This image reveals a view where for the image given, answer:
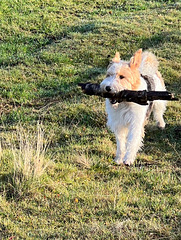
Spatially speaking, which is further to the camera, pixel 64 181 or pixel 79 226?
pixel 64 181

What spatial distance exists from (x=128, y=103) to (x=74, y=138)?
1874 mm

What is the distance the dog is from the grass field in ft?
1.08

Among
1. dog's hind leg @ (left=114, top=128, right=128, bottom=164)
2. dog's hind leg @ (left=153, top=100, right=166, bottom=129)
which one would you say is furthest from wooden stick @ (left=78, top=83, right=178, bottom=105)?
dog's hind leg @ (left=153, top=100, right=166, bottom=129)

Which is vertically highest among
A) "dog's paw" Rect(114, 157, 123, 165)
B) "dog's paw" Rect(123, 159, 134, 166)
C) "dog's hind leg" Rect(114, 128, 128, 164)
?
"dog's hind leg" Rect(114, 128, 128, 164)

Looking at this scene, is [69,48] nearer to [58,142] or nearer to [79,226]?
[58,142]

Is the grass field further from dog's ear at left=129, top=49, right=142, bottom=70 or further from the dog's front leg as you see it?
dog's ear at left=129, top=49, right=142, bottom=70

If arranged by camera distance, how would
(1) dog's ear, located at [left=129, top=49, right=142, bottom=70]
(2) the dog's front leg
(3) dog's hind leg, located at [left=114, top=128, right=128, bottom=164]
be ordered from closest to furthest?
(1) dog's ear, located at [left=129, top=49, right=142, bottom=70], (2) the dog's front leg, (3) dog's hind leg, located at [left=114, top=128, right=128, bottom=164]

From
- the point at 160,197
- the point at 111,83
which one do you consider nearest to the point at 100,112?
the point at 111,83

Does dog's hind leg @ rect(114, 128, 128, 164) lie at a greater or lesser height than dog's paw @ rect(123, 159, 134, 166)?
greater

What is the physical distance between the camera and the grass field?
4.42m

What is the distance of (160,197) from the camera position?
16.0 ft

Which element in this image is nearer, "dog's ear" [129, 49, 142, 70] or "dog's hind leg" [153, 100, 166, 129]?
"dog's ear" [129, 49, 142, 70]

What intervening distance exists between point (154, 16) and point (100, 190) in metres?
13.7

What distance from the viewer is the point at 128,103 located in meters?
5.95
